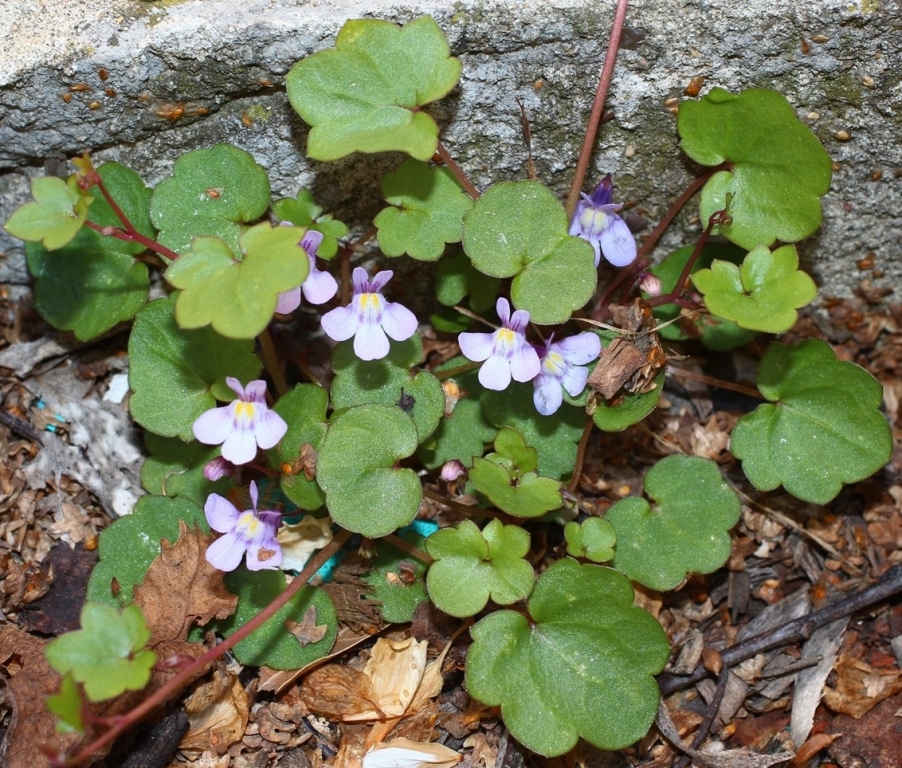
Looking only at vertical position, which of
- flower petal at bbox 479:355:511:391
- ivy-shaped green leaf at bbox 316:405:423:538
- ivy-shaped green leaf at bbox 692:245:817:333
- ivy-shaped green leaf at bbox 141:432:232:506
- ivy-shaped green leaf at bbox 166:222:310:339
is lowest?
ivy-shaped green leaf at bbox 141:432:232:506

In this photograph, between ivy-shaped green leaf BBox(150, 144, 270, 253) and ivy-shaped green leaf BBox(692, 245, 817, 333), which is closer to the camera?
ivy-shaped green leaf BBox(692, 245, 817, 333)

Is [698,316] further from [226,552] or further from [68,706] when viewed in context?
[68,706]

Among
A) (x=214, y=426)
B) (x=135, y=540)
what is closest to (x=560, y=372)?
(x=214, y=426)

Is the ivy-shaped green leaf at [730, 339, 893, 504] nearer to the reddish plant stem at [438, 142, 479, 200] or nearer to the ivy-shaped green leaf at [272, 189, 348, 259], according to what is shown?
the reddish plant stem at [438, 142, 479, 200]

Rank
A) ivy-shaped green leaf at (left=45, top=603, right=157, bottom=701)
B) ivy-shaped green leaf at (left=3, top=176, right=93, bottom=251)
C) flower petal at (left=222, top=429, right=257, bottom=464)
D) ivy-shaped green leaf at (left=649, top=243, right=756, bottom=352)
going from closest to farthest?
ivy-shaped green leaf at (left=45, top=603, right=157, bottom=701) < ivy-shaped green leaf at (left=3, top=176, right=93, bottom=251) < flower petal at (left=222, top=429, right=257, bottom=464) < ivy-shaped green leaf at (left=649, top=243, right=756, bottom=352)

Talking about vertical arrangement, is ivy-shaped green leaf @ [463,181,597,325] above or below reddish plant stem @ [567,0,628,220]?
below

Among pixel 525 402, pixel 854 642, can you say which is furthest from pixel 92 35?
pixel 854 642

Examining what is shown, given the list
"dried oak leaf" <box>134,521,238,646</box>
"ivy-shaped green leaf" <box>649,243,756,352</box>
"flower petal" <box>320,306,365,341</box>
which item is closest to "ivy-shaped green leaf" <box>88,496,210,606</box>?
"dried oak leaf" <box>134,521,238,646</box>
